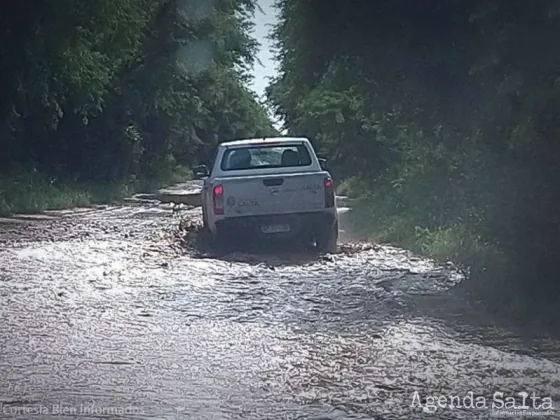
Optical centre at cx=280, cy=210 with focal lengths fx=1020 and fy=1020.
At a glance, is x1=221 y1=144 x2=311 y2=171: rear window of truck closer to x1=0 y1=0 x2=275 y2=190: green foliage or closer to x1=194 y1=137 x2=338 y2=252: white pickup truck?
x1=194 y1=137 x2=338 y2=252: white pickup truck

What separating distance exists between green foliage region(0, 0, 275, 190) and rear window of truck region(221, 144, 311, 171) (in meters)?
10.8

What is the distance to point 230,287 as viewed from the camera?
12.9 metres

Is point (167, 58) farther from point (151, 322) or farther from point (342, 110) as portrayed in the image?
point (151, 322)

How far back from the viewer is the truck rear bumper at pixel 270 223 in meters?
16.1

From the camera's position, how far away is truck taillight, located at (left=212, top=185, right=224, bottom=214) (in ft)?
52.7

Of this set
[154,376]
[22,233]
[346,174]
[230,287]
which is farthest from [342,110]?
[154,376]

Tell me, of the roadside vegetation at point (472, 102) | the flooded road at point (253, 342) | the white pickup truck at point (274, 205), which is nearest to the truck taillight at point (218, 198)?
the white pickup truck at point (274, 205)

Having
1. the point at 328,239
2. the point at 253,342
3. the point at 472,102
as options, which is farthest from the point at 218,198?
the point at 253,342

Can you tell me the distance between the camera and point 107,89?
39.9 metres

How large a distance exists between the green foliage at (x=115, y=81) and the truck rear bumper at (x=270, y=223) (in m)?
12.3

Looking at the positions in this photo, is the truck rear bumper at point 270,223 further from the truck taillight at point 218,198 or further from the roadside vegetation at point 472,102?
the roadside vegetation at point 472,102

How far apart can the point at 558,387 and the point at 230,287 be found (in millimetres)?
5906

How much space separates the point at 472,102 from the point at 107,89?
95.2 ft

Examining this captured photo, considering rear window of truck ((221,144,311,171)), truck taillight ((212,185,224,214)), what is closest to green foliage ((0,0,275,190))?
rear window of truck ((221,144,311,171))
